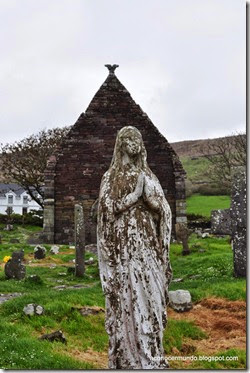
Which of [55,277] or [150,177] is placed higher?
[150,177]

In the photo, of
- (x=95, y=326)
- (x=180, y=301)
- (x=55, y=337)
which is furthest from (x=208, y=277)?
(x=55, y=337)

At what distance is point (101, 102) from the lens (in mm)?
27609

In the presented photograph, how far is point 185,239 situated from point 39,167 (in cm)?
2751

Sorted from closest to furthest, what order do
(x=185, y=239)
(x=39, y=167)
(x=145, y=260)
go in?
(x=145, y=260) → (x=185, y=239) → (x=39, y=167)

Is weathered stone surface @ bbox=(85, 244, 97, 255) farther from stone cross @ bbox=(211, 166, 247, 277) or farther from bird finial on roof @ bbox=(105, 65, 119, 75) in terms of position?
stone cross @ bbox=(211, 166, 247, 277)

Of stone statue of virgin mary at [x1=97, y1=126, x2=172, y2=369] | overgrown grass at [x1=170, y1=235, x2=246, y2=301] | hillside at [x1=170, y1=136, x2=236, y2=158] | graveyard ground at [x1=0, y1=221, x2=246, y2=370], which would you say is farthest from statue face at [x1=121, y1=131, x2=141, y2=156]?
hillside at [x1=170, y1=136, x2=236, y2=158]

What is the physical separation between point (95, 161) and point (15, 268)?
1260cm

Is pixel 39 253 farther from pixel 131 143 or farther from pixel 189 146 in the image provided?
pixel 189 146

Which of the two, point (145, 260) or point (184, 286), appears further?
point (184, 286)

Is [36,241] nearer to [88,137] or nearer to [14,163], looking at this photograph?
[88,137]

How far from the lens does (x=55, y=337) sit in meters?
9.23

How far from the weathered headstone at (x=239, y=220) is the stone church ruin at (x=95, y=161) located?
497 inches

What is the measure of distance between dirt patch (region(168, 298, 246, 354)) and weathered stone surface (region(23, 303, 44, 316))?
2.82 metres

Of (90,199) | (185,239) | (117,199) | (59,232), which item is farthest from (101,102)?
(117,199)
